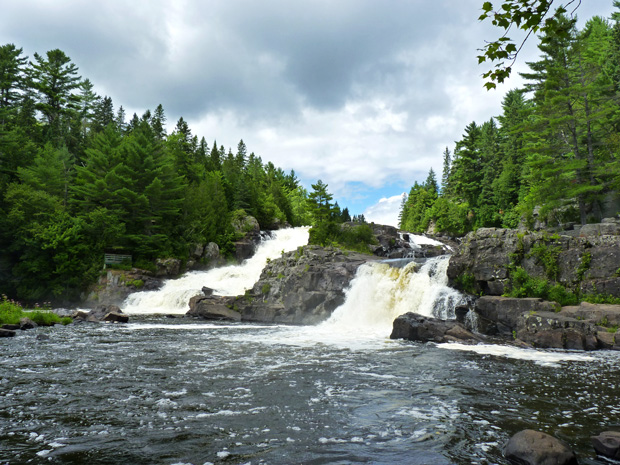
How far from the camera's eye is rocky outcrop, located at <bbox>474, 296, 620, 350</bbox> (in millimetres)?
15602

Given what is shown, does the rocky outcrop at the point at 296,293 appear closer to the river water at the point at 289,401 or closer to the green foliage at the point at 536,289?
the green foliage at the point at 536,289

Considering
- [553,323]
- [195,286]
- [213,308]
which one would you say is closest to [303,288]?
[213,308]

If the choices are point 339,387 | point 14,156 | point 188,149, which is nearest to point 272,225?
point 188,149

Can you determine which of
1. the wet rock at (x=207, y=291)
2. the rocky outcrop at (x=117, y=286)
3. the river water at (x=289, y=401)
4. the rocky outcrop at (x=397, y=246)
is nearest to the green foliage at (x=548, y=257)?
the river water at (x=289, y=401)

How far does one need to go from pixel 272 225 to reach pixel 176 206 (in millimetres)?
17096

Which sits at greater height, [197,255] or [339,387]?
[197,255]

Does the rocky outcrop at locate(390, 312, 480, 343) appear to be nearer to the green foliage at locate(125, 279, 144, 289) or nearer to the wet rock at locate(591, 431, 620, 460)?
the wet rock at locate(591, 431, 620, 460)

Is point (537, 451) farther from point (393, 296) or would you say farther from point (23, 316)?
point (23, 316)

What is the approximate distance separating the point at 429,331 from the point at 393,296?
694 cm

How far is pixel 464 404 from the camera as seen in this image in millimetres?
8195

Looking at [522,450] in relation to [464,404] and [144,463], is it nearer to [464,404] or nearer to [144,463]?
[464,404]

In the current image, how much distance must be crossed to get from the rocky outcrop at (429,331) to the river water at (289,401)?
1.31 m

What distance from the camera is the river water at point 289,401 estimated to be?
5.77 meters

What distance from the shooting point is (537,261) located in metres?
20.5
